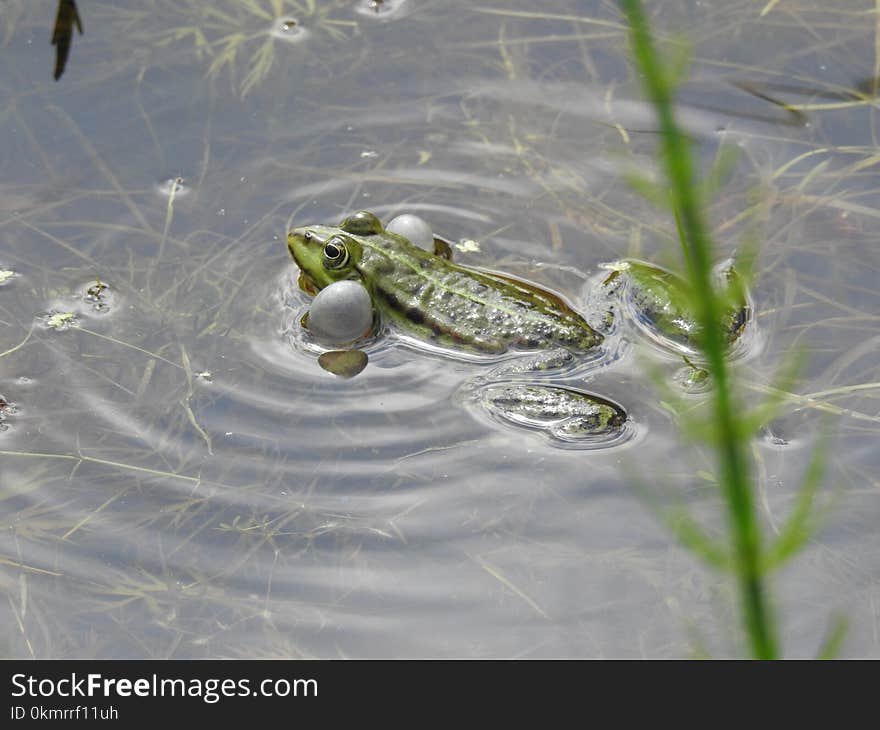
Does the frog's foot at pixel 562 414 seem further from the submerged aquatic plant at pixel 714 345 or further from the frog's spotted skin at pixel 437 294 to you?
the submerged aquatic plant at pixel 714 345

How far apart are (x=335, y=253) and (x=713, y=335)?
11.6 feet

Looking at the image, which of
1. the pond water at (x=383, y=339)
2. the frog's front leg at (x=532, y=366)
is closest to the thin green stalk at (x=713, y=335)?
the pond water at (x=383, y=339)

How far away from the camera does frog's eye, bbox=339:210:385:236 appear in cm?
461

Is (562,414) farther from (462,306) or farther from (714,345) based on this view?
(714,345)

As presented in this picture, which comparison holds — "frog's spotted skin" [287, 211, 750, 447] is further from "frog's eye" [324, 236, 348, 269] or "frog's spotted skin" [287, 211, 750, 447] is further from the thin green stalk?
the thin green stalk

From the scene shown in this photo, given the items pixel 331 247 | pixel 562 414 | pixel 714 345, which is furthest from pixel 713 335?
pixel 331 247

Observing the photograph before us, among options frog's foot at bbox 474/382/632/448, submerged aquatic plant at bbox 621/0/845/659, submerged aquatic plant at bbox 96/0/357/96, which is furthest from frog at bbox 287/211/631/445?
submerged aquatic plant at bbox 621/0/845/659

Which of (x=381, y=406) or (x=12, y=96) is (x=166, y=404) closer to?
(x=381, y=406)

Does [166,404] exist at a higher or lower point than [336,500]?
higher

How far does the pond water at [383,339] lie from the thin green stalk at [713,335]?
211 cm

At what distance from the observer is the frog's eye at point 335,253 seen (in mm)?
4477
